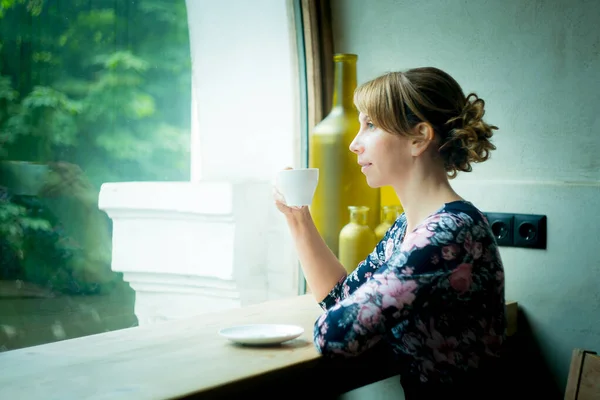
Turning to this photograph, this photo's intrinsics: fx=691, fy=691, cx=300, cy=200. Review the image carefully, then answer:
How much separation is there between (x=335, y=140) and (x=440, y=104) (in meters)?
0.66

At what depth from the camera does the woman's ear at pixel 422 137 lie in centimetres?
138

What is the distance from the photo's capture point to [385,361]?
4.56 feet

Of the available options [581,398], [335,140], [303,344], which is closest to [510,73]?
[335,140]

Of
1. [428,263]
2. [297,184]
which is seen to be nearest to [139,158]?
[297,184]

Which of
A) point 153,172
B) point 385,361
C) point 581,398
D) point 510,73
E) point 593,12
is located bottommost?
point 581,398

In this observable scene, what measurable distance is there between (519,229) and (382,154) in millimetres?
606

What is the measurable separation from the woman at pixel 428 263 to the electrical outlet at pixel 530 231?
1.49ft

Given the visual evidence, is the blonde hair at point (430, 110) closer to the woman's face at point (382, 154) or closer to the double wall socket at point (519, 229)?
the woman's face at point (382, 154)

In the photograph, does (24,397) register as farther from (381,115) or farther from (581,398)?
(581,398)

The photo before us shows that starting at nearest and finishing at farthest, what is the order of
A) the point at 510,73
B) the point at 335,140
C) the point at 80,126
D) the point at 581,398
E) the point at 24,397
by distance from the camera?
the point at 24,397 < the point at 581,398 < the point at 80,126 < the point at 510,73 < the point at 335,140

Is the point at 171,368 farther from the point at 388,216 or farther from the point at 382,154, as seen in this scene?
the point at 388,216

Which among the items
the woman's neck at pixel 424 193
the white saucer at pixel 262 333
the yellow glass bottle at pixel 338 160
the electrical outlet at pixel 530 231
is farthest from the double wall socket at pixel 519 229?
the white saucer at pixel 262 333

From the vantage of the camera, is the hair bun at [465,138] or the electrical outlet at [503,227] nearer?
the hair bun at [465,138]

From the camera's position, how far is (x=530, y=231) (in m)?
1.82
